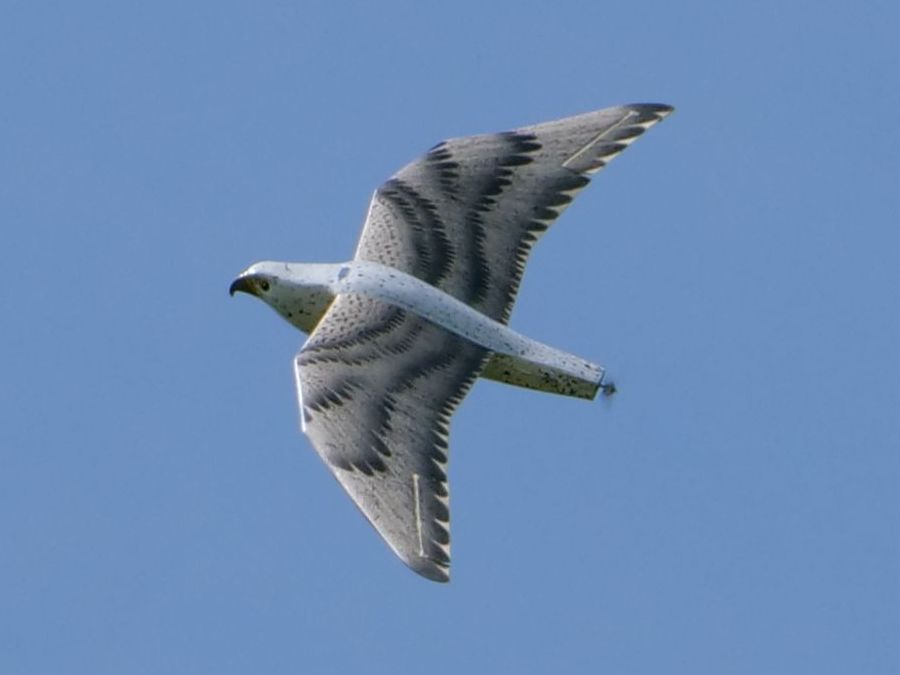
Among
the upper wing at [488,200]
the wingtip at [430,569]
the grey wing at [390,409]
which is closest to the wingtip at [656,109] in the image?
the upper wing at [488,200]

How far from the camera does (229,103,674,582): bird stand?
119 ft

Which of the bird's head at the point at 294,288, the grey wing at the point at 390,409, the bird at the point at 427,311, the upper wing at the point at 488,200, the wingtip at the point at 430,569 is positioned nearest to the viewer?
the wingtip at the point at 430,569

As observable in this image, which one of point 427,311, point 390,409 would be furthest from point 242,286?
point 390,409

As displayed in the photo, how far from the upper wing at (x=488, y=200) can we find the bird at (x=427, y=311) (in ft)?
0.06

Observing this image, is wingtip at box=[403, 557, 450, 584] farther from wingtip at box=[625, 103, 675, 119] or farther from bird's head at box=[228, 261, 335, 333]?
wingtip at box=[625, 103, 675, 119]

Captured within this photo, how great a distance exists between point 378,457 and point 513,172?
6.65 m

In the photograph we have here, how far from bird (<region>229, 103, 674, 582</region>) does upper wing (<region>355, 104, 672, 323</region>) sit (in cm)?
2

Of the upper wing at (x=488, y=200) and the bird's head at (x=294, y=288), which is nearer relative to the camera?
the bird's head at (x=294, y=288)

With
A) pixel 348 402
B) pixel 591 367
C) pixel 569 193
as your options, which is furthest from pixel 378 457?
pixel 569 193

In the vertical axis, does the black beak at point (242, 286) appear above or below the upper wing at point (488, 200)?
below

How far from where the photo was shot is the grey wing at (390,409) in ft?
116

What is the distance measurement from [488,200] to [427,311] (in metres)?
2.51

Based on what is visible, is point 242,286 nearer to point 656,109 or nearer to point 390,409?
point 390,409

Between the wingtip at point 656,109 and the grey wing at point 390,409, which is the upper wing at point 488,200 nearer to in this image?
the wingtip at point 656,109
